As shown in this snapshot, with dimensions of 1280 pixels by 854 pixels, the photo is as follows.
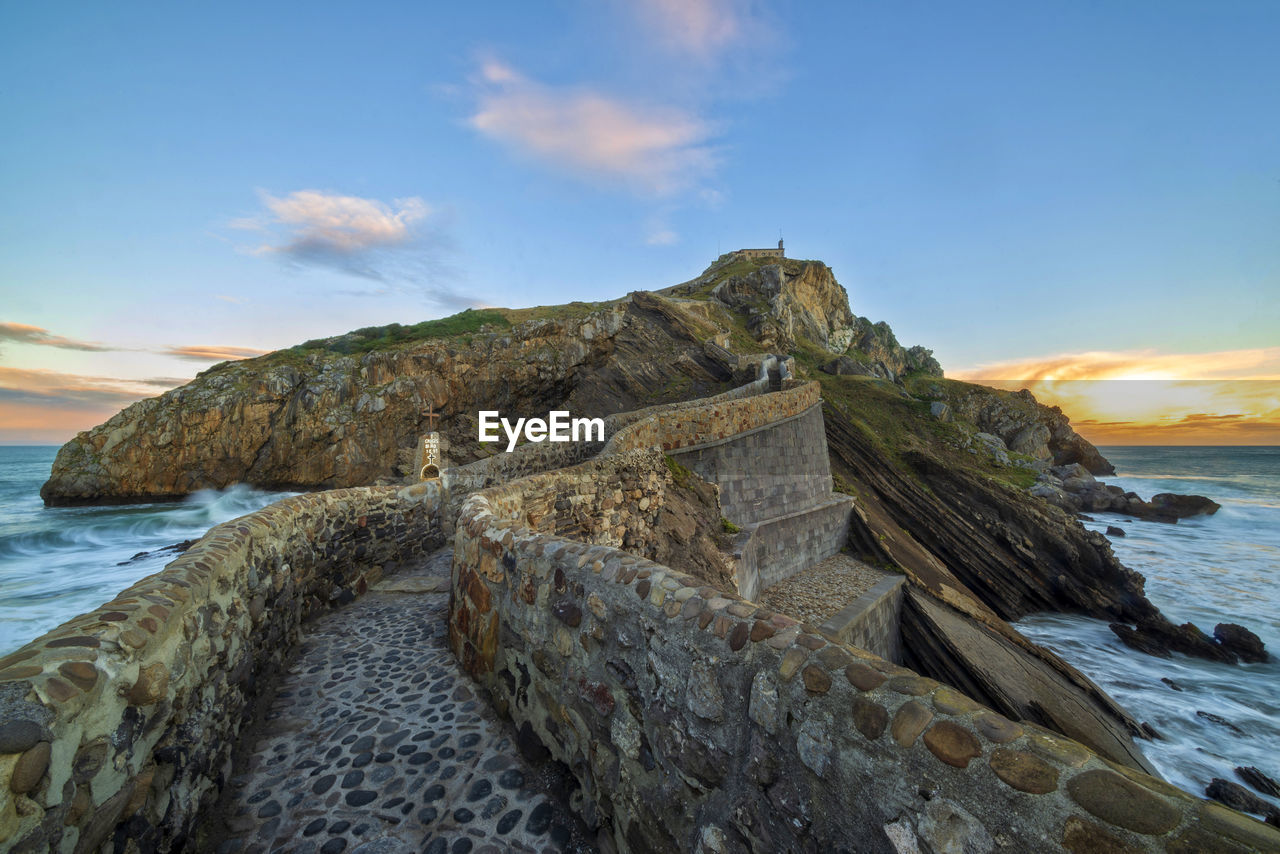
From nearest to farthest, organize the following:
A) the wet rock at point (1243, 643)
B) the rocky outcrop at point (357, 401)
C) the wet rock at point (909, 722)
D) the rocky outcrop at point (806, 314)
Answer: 1. the wet rock at point (909, 722)
2. the wet rock at point (1243, 643)
3. the rocky outcrop at point (357, 401)
4. the rocky outcrop at point (806, 314)

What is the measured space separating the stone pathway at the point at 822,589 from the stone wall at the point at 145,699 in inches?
407

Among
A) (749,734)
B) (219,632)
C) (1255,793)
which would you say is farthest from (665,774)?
(1255,793)

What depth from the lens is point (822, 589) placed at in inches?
560

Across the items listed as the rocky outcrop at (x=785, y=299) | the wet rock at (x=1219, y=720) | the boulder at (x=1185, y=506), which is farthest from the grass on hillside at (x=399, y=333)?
the boulder at (x=1185, y=506)

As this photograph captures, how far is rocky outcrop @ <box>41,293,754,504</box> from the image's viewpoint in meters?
33.6

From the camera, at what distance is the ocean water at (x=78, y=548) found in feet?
38.8

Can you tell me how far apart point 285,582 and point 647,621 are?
4.84 metres

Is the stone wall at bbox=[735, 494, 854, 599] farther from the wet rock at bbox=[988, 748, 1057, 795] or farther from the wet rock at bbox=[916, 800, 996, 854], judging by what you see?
the wet rock at bbox=[988, 748, 1057, 795]

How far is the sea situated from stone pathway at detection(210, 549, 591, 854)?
37.6 feet

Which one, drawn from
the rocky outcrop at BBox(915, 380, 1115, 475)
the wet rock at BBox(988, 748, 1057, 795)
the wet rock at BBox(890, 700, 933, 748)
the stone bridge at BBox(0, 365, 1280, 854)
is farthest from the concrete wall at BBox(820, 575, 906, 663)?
the rocky outcrop at BBox(915, 380, 1115, 475)

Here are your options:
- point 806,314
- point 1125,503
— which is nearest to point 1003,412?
point 1125,503

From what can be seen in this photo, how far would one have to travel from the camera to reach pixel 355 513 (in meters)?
7.42

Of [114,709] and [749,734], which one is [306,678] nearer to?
[114,709]

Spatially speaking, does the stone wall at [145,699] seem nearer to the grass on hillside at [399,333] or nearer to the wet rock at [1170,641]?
the wet rock at [1170,641]
